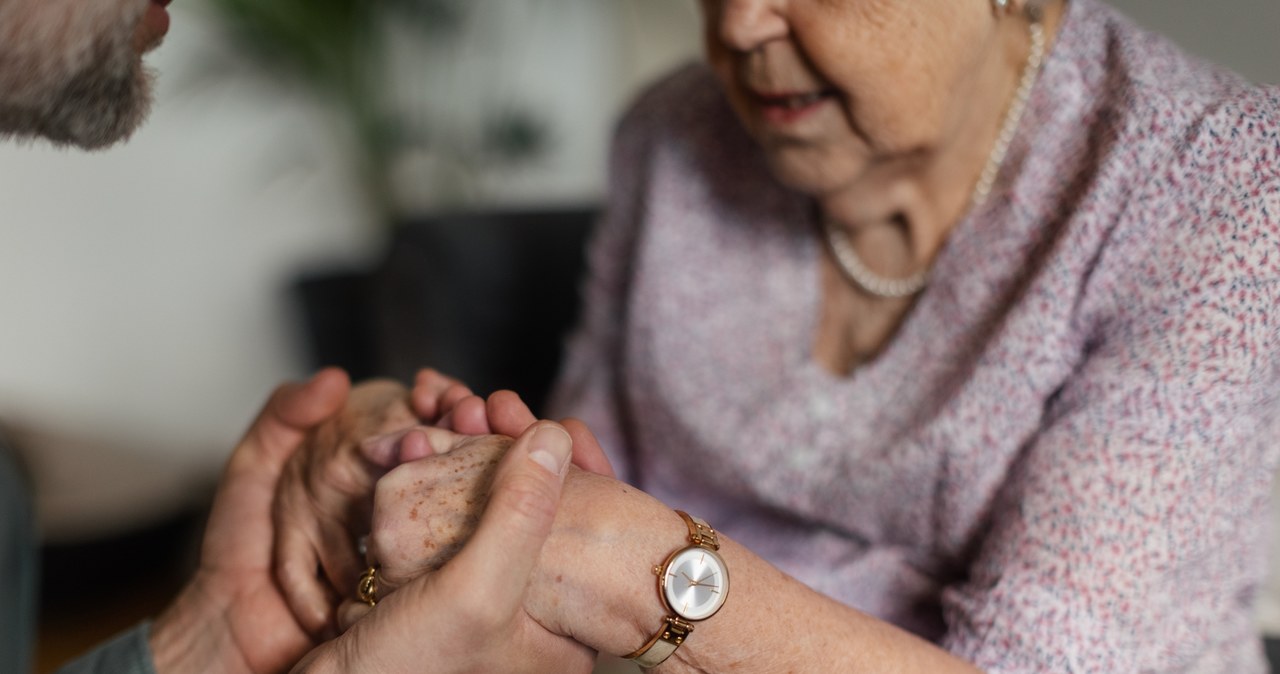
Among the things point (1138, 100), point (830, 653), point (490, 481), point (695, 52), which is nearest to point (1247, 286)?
point (1138, 100)

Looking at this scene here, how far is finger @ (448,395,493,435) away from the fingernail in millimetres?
125

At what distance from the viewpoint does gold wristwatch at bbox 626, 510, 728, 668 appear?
0.71 metres

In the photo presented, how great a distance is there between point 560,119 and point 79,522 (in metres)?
1.67

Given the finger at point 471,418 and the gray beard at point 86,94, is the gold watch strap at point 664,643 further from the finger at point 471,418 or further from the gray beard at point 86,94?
the gray beard at point 86,94

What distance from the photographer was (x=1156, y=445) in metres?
0.79

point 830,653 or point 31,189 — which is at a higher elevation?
point 31,189

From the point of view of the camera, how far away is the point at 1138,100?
89cm

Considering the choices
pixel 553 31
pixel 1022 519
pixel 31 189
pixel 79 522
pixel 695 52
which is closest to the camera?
pixel 1022 519

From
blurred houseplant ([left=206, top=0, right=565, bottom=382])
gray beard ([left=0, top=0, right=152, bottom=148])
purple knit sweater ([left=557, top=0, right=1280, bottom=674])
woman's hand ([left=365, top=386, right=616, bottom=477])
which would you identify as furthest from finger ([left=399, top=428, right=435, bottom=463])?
blurred houseplant ([left=206, top=0, right=565, bottom=382])

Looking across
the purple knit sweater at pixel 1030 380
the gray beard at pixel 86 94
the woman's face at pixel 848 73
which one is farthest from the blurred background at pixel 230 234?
the gray beard at pixel 86 94

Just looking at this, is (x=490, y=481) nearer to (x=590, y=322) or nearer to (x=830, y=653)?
(x=830, y=653)

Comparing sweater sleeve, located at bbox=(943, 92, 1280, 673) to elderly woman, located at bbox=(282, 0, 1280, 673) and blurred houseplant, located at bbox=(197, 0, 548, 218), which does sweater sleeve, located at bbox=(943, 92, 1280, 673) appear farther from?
blurred houseplant, located at bbox=(197, 0, 548, 218)

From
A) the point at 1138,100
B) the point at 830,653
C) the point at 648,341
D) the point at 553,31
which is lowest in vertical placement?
the point at 830,653

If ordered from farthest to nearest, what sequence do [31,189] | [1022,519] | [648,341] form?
[31,189] → [648,341] → [1022,519]
